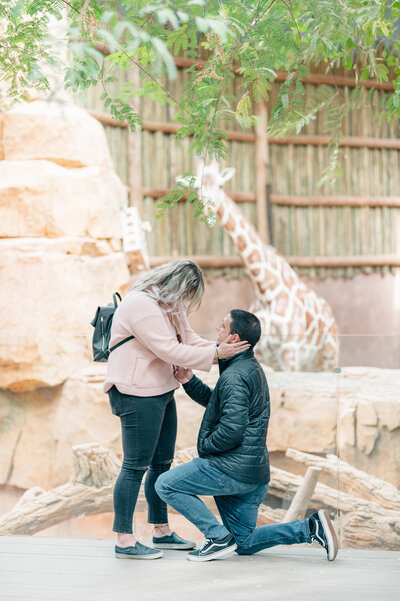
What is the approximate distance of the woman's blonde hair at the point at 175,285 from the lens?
2.41 metres

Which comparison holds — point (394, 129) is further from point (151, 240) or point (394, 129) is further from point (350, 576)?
point (350, 576)

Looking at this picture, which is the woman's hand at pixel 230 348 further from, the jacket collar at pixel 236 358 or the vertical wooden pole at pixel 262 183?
the vertical wooden pole at pixel 262 183

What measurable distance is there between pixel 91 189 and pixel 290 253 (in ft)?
10.6

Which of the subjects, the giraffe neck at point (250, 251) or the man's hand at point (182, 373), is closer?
the man's hand at point (182, 373)

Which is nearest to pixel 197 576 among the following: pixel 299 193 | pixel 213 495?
pixel 213 495

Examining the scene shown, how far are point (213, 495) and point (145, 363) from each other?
0.50m

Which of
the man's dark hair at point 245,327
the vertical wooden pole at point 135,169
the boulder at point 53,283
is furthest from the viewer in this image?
the vertical wooden pole at point 135,169

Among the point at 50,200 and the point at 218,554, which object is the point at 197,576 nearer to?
the point at 218,554

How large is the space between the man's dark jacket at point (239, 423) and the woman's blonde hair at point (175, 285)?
253mm

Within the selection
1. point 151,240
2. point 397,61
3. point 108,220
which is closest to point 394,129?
point 151,240

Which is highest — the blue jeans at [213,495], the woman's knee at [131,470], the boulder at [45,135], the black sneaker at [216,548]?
the boulder at [45,135]

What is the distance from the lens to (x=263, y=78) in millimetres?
2262

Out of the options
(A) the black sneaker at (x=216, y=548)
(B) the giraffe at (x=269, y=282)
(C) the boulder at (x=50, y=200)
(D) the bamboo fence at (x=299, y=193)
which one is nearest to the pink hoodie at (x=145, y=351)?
(A) the black sneaker at (x=216, y=548)

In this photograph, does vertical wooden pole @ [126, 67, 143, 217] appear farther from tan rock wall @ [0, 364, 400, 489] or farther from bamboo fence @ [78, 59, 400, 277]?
tan rock wall @ [0, 364, 400, 489]
